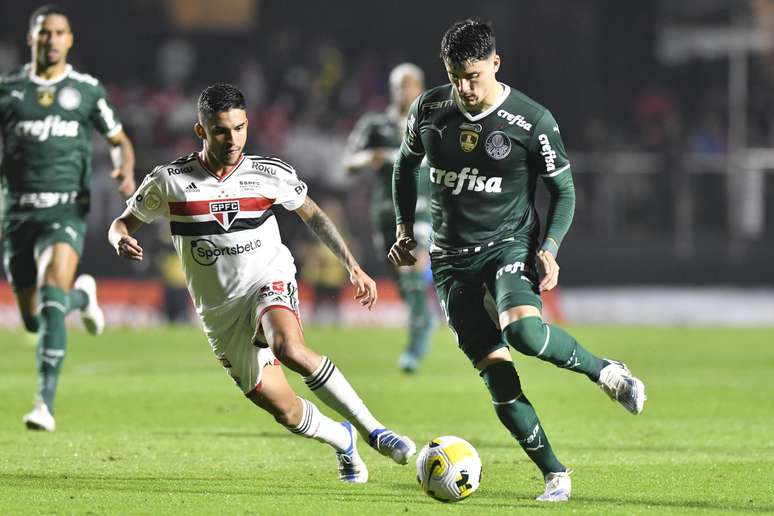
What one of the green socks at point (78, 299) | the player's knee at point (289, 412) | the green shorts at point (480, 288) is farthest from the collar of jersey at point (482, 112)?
the green socks at point (78, 299)

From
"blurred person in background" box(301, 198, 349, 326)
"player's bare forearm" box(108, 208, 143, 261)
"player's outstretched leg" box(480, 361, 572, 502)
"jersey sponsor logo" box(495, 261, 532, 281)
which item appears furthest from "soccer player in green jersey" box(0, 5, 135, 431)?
"blurred person in background" box(301, 198, 349, 326)

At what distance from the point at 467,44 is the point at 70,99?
13.0 ft

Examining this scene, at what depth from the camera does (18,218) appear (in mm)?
9531

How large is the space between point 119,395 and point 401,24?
14.5m

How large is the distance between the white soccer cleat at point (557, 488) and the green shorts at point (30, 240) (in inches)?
166

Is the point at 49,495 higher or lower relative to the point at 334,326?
higher

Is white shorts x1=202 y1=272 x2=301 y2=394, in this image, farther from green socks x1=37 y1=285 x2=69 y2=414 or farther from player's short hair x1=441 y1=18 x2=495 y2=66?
green socks x1=37 y1=285 x2=69 y2=414

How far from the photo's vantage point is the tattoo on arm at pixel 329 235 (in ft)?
22.1

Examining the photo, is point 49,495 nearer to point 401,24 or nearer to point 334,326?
point 334,326

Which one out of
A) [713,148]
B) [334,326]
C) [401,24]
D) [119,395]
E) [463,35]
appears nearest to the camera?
[463,35]

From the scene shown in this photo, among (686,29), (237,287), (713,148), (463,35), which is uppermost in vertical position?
(463,35)

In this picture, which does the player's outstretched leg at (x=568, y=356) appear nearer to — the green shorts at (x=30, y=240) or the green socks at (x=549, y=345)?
the green socks at (x=549, y=345)

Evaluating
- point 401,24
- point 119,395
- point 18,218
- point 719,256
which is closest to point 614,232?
point 719,256

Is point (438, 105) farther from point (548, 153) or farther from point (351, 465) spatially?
point (351, 465)
